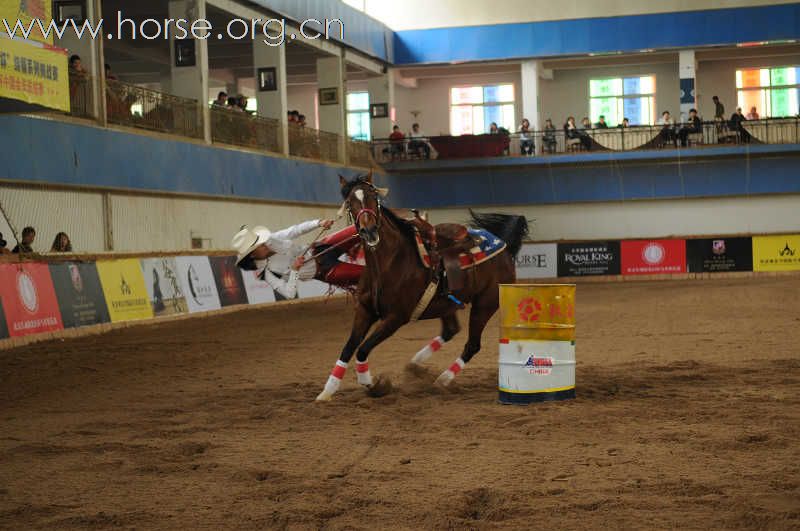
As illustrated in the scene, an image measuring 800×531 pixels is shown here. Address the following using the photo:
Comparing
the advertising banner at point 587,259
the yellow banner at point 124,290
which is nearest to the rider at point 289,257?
the yellow banner at point 124,290

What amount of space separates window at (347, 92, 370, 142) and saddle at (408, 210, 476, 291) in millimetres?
38508

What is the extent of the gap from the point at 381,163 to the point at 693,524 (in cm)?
3987

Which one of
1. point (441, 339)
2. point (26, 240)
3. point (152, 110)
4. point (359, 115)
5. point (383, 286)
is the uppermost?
point (359, 115)

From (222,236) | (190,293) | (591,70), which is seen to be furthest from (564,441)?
(591,70)

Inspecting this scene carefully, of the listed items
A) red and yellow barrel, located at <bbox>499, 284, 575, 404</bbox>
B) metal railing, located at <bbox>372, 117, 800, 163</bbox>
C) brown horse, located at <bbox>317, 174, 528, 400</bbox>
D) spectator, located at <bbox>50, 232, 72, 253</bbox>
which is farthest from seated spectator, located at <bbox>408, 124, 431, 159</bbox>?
red and yellow barrel, located at <bbox>499, 284, 575, 404</bbox>

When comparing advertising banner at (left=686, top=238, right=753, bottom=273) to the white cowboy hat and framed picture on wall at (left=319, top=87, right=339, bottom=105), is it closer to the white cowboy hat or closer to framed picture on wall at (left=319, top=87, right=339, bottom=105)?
framed picture on wall at (left=319, top=87, right=339, bottom=105)

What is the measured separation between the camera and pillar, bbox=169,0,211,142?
2970 centimetres

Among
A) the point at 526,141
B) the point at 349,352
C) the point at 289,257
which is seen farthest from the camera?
the point at 526,141

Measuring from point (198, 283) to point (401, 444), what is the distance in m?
16.5

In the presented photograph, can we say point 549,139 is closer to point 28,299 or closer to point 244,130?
point 244,130

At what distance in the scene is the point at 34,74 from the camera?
1731cm

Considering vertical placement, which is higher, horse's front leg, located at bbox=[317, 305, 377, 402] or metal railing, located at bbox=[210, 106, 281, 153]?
metal railing, located at bbox=[210, 106, 281, 153]

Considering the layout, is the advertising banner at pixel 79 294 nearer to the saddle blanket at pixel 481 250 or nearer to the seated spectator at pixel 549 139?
the saddle blanket at pixel 481 250

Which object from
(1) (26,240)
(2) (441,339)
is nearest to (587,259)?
(1) (26,240)
